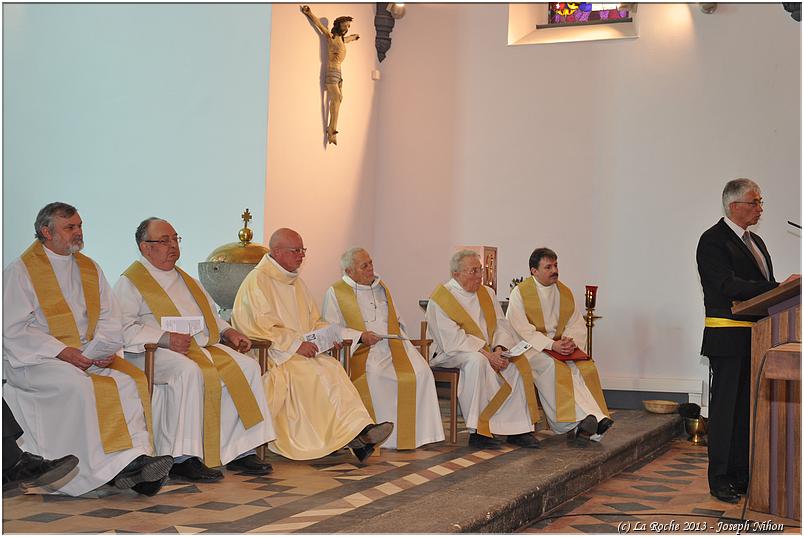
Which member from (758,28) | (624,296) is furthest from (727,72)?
(624,296)

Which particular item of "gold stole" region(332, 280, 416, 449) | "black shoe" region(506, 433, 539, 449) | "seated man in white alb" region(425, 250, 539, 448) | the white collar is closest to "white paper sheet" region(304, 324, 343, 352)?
"gold stole" region(332, 280, 416, 449)

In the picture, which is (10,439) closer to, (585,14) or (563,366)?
(563,366)

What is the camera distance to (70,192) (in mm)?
8766

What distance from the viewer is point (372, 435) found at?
593 centimetres

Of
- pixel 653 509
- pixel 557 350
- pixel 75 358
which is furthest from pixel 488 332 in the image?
pixel 75 358

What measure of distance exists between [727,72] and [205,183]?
17.3 ft

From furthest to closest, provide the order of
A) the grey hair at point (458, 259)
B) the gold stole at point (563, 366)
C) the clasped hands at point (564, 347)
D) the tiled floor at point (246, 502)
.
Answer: the grey hair at point (458, 259) → the clasped hands at point (564, 347) → the gold stole at point (563, 366) → the tiled floor at point (246, 502)

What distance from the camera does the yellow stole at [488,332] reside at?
7.02m

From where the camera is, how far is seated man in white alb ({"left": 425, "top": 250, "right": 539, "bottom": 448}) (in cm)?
702

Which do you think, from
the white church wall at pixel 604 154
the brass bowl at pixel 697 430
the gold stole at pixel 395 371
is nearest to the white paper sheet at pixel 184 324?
the gold stole at pixel 395 371

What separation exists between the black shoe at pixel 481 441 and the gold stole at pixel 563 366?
1.88 feet

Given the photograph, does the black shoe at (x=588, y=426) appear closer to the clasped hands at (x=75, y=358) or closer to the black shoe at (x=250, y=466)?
the black shoe at (x=250, y=466)

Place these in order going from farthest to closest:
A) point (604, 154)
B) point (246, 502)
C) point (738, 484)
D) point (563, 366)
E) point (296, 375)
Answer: point (604, 154) → point (563, 366) → point (296, 375) → point (738, 484) → point (246, 502)

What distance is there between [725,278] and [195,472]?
10.4ft
